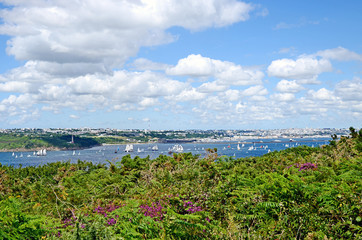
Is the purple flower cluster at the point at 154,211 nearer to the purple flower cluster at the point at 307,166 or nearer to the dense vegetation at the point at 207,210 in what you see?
the dense vegetation at the point at 207,210

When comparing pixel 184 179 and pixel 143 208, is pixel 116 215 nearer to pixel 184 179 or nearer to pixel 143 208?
pixel 143 208

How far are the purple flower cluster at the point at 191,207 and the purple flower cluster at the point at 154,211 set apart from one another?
63 cm

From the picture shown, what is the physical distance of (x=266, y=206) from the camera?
6738 mm

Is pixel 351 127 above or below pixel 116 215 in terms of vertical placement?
above

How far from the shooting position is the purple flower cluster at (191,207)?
7.44m

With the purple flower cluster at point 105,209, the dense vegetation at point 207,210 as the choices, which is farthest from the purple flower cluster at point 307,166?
the purple flower cluster at point 105,209

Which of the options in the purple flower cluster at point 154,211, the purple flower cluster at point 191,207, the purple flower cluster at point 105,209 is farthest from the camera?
the purple flower cluster at point 105,209

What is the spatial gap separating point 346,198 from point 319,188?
59 centimetres

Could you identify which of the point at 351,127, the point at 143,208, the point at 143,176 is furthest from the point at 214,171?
the point at 351,127

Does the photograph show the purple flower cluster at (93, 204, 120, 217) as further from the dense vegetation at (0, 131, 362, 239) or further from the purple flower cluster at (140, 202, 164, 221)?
the purple flower cluster at (140, 202, 164, 221)

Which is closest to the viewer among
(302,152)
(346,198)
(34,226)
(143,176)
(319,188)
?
(34,226)

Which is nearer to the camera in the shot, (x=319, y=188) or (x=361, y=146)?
(x=319, y=188)

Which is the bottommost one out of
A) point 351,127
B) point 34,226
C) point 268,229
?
point 268,229

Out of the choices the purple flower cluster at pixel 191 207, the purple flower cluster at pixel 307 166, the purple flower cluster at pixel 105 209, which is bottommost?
the purple flower cluster at pixel 105 209
